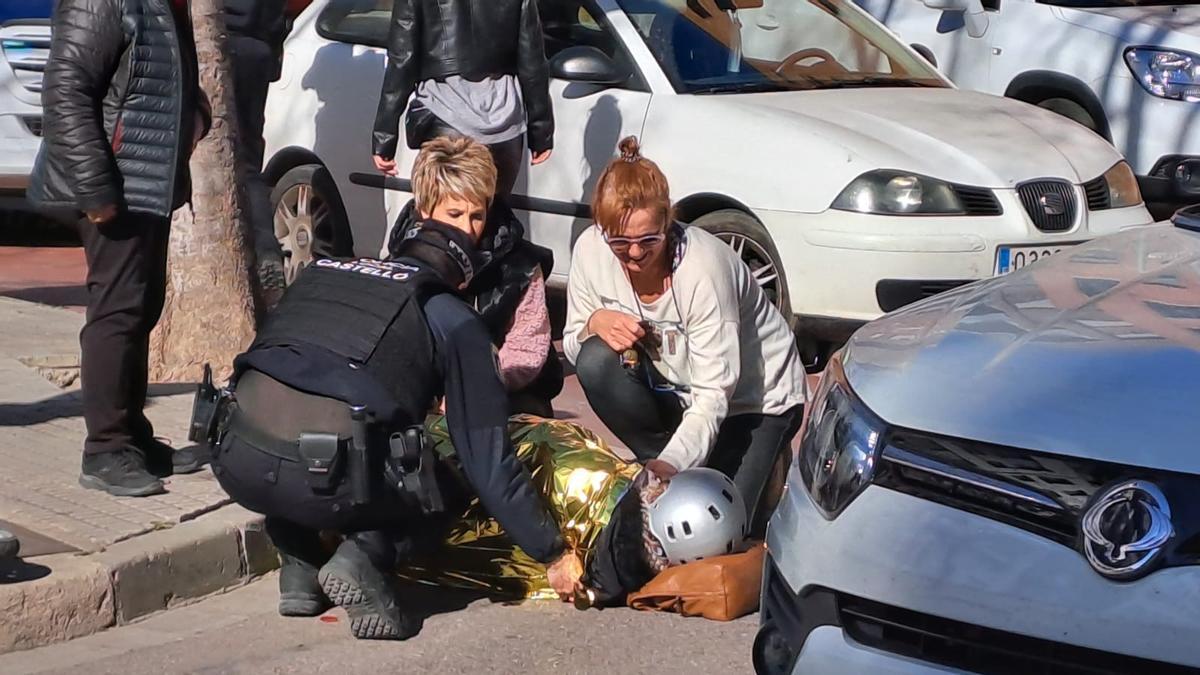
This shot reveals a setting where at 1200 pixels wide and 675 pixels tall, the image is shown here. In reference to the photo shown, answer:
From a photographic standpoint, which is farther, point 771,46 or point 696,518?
point 771,46

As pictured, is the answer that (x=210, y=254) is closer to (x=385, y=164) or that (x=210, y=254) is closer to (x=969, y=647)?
(x=385, y=164)

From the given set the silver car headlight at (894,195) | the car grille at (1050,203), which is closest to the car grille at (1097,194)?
the car grille at (1050,203)

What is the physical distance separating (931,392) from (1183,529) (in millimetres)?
560

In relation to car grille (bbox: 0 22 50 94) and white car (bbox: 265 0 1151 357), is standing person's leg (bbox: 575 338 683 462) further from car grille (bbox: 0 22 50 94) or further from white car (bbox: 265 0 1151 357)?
car grille (bbox: 0 22 50 94)

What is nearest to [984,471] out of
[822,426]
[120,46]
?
[822,426]

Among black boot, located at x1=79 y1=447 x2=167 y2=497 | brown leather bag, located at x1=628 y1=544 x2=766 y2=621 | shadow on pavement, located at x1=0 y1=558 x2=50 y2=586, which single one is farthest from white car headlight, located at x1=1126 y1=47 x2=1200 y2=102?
shadow on pavement, located at x1=0 y1=558 x2=50 y2=586

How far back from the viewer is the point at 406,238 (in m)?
4.79

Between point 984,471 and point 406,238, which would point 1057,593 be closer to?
point 984,471

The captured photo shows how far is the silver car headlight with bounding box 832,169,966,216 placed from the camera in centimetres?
688

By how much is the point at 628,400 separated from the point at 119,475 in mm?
1496

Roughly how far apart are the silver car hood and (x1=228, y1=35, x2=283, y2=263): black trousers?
4.80 metres

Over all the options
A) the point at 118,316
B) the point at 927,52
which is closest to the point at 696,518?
the point at 118,316

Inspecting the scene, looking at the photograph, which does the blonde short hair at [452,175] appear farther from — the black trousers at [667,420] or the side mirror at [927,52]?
the side mirror at [927,52]

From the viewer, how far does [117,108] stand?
504 centimetres
